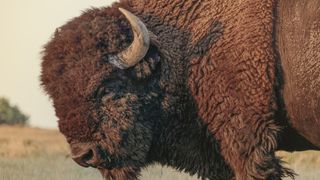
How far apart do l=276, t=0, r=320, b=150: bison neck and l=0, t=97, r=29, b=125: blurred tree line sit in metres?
27.8

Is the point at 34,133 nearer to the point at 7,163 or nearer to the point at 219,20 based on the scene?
the point at 7,163

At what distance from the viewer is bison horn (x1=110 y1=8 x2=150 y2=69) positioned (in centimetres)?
642

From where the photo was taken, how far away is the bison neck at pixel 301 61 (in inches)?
251

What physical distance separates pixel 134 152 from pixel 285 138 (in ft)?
3.86

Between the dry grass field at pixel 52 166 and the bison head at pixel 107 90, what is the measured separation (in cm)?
106

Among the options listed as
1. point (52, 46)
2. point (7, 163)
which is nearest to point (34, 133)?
point (7, 163)

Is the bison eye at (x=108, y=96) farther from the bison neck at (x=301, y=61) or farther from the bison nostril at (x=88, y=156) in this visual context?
the bison neck at (x=301, y=61)

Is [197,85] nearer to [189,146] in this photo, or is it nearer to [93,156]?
[189,146]

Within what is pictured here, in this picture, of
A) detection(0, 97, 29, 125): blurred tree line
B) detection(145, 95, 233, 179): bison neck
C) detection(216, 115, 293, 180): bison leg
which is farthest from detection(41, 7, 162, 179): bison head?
detection(0, 97, 29, 125): blurred tree line

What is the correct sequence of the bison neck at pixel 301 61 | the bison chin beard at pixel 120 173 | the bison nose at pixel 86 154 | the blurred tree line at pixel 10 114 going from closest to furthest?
1. the bison neck at pixel 301 61
2. the bison nose at pixel 86 154
3. the bison chin beard at pixel 120 173
4. the blurred tree line at pixel 10 114

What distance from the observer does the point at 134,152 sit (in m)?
6.59

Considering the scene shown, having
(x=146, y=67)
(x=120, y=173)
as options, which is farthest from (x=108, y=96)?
(x=120, y=173)

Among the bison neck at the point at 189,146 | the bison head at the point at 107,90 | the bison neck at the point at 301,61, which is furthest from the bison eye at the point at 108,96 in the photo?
the bison neck at the point at 301,61

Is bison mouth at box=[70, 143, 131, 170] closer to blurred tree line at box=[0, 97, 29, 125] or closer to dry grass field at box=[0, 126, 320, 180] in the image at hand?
dry grass field at box=[0, 126, 320, 180]
